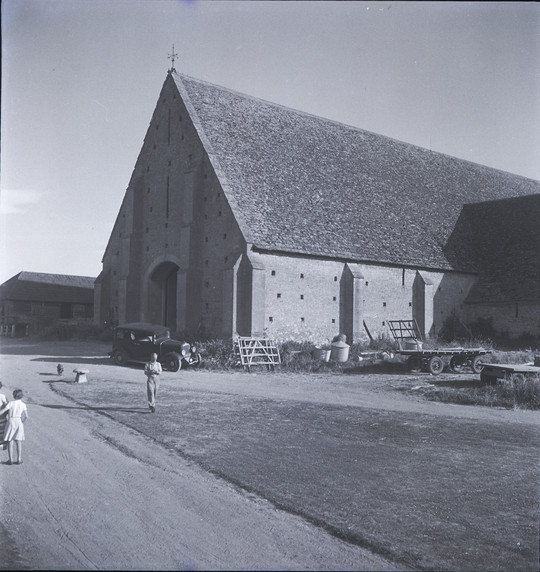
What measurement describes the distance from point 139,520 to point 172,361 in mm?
17015

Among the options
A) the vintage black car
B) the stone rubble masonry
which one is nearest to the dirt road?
the vintage black car

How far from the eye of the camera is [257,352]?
2645 cm

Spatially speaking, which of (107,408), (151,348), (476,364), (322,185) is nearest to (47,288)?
(322,185)

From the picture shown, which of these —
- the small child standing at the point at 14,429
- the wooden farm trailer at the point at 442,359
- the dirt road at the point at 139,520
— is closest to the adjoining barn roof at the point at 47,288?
the wooden farm trailer at the point at 442,359

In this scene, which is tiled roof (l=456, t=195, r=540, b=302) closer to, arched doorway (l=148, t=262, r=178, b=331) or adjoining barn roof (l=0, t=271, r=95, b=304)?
arched doorway (l=148, t=262, r=178, b=331)

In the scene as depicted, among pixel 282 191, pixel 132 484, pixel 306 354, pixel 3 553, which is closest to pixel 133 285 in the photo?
Answer: pixel 282 191

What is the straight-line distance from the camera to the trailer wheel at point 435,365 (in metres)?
24.0

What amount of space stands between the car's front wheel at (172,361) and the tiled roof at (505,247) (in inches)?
793

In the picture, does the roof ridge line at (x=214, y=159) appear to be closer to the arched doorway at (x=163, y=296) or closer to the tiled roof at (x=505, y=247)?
the arched doorway at (x=163, y=296)

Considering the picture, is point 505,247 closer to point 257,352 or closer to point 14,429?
point 257,352

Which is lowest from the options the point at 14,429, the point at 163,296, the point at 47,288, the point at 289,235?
the point at 14,429

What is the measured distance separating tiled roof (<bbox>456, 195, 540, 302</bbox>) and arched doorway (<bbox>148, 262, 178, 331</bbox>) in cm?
1802

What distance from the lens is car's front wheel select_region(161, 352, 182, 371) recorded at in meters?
24.2

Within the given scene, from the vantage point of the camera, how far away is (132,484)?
29.2 feet
